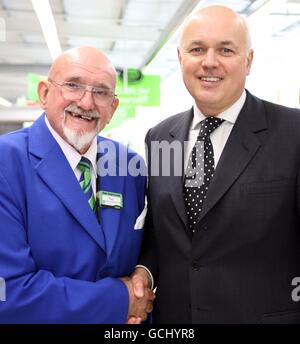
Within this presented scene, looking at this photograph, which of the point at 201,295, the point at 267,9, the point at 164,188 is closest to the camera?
the point at 201,295

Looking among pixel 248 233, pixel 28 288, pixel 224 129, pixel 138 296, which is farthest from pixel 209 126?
pixel 28 288

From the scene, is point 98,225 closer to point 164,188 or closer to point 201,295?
point 164,188

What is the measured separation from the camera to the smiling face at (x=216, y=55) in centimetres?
184

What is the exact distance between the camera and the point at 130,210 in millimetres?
1964

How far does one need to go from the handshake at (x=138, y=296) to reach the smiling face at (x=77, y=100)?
599 millimetres

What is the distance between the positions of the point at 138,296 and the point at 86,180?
532 millimetres

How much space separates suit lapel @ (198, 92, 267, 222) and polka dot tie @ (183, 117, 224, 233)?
0.06m

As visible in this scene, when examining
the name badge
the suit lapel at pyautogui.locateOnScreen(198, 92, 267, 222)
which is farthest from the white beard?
the suit lapel at pyautogui.locateOnScreen(198, 92, 267, 222)

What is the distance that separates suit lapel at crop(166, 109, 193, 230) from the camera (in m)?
1.81

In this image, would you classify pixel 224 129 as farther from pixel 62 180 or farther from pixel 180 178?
pixel 62 180

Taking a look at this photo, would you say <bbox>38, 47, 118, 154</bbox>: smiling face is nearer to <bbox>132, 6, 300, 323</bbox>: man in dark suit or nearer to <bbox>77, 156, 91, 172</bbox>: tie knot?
<bbox>77, 156, 91, 172</bbox>: tie knot
